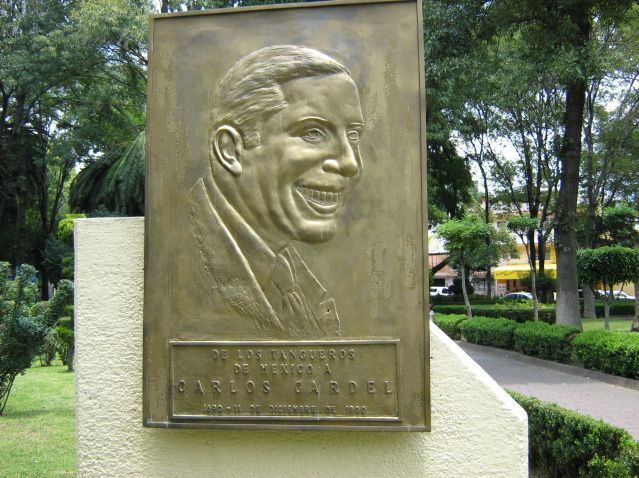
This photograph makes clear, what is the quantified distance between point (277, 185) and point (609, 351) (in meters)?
10.8

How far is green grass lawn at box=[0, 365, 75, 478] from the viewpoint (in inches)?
245

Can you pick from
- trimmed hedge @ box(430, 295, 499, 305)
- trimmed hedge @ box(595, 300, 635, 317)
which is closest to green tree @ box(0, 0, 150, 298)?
trimmed hedge @ box(430, 295, 499, 305)

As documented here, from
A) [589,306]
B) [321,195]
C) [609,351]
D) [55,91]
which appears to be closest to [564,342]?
[609,351]

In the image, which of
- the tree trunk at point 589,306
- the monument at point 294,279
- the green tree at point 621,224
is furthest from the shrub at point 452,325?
the monument at point 294,279

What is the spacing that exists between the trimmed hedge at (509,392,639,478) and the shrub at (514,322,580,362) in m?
8.47

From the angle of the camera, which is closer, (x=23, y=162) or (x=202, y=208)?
(x=202, y=208)

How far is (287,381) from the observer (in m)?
3.21

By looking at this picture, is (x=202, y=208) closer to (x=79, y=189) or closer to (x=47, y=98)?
(x=79, y=189)

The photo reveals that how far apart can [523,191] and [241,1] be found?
721 inches

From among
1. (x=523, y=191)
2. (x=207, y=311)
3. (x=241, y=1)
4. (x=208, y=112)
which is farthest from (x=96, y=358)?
(x=523, y=191)

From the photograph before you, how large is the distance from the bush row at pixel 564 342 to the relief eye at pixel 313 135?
1024 centimetres

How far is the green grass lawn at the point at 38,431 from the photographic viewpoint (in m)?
6.22

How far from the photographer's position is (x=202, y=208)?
3.37 metres

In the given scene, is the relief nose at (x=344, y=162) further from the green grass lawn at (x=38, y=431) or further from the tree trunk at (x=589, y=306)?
the tree trunk at (x=589, y=306)
